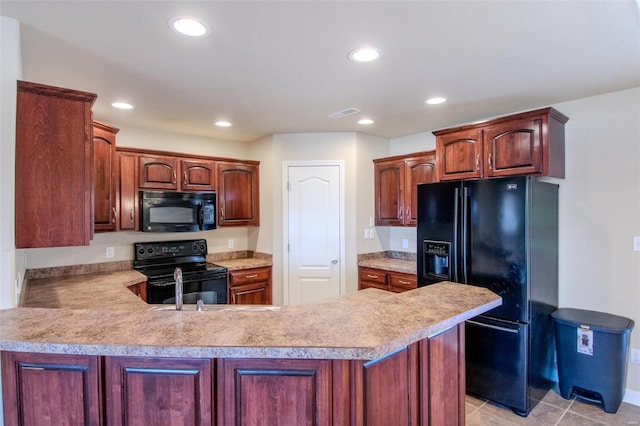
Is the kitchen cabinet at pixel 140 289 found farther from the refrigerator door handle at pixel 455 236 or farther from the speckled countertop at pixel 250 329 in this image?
the refrigerator door handle at pixel 455 236

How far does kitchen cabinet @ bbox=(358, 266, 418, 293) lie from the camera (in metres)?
3.58

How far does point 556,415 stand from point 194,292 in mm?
3330

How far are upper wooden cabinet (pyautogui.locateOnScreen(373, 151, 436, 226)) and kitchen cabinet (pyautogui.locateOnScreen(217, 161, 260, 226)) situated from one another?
5.13 feet

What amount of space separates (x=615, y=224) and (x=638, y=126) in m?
0.78

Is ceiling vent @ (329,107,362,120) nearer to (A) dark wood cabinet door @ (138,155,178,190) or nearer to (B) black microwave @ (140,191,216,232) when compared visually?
(B) black microwave @ (140,191,216,232)

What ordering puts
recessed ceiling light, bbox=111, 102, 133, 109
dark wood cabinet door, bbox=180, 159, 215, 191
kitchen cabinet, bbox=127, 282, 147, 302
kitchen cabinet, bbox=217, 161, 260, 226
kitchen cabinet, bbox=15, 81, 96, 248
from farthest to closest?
1. kitchen cabinet, bbox=217, 161, 260, 226
2. dark wood cabinet door, bbox=180, 159, 215, 191
3. kitchen cabinet, bbox=127, 282, 147, 302
4. recessed ceiling light, bbox=111, 102, 133, 109
5. kitchen cabinet, bbox=15, 81, 96, 248

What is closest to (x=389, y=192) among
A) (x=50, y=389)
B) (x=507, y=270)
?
(x=507, y=270)

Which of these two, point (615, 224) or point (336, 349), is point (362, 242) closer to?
point (615, 224)

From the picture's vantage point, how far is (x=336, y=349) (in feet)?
3.73

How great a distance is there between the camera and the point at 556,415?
2545 millimetres

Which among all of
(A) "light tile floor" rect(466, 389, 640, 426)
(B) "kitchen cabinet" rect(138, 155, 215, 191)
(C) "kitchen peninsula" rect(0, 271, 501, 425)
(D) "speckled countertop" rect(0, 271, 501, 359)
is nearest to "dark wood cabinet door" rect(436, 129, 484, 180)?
(D) "speckled countertop" rect(0, 271, 501, 359)

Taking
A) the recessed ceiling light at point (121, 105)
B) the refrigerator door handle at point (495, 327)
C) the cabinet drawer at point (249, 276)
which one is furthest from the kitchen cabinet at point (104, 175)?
the refrigerator door handle at point (495, 327)

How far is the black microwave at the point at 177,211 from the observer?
3594mm

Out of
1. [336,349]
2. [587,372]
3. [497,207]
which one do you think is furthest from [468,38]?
[587,372]
